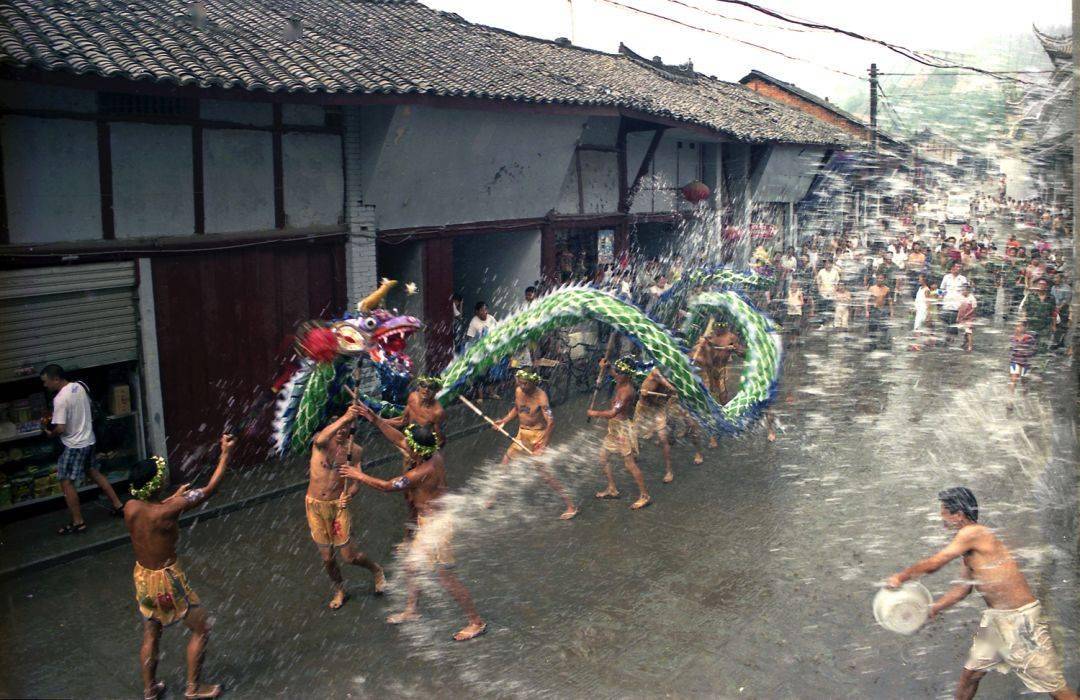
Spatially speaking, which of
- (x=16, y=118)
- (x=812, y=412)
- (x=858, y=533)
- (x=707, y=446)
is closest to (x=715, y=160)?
(x=812, y=412)

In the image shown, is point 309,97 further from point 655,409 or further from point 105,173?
point 655,409

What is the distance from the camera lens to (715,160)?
854 inches

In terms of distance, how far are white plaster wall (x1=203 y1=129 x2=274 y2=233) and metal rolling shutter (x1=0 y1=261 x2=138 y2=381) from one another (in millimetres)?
1233

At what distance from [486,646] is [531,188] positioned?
978 centimetres

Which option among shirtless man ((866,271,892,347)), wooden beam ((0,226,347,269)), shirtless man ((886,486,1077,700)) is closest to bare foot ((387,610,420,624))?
shirtless man ((886,486,1077,700))

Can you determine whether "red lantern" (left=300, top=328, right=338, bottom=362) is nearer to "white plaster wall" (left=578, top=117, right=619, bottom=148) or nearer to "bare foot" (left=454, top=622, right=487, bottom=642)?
"bare foot" (left=454, top=622, right=487, bottom=642)

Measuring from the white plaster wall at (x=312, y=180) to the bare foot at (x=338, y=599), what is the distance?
17.1ft

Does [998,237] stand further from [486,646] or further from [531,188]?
[486,646]

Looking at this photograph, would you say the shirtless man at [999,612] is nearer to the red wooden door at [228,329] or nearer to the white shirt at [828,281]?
the red wooden door at [228,329]

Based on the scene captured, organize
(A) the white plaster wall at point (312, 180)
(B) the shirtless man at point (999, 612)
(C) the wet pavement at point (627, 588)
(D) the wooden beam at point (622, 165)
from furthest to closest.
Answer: (D) the wooden beam at point (622, 165) < (A) the white plaster wall at point (312, 180) < (C) the wet pavement at point (627, 588) < (B) the shirtless man at point (999, 612)

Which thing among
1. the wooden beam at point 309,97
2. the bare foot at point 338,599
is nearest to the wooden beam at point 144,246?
the wooden beam at point 309,97

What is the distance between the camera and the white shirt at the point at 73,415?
8.24 meters

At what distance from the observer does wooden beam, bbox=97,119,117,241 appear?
8727 mm

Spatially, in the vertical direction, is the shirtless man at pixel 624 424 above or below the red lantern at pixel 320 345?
below
